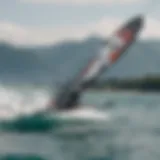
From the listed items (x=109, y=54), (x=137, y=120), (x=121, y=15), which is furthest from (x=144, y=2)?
(x=137, y=120)

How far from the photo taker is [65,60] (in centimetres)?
158

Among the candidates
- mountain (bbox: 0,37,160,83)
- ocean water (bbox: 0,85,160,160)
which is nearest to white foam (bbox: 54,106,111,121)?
ocean water (bbox: 0,85,160,160)

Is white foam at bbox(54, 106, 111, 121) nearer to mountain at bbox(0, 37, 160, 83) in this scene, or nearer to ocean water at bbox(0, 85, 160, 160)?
ocean water at bbox(0, 85, 160, 160)

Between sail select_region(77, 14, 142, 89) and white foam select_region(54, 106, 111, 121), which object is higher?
sail select_region(77, 14, 142, 89)

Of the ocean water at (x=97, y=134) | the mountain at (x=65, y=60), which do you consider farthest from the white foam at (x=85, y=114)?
the mountain at (x=65, y=60)

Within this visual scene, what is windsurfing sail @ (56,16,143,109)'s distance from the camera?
1.58 metres

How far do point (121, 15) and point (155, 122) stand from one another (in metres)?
0.38

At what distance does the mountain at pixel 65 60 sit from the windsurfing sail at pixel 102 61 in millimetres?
20

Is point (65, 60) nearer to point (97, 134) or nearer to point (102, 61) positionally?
point (102, 61)

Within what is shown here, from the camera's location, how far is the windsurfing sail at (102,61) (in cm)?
158

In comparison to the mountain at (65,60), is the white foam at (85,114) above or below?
below

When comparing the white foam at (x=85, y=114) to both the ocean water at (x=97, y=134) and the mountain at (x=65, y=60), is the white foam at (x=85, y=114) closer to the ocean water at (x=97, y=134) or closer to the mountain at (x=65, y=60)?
the ocean water at (x=97, y=134)

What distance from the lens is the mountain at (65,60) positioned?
1.58m

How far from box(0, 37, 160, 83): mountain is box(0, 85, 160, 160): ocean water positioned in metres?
0.06
